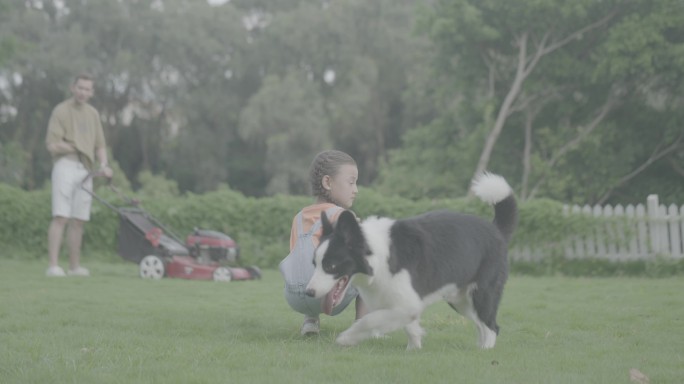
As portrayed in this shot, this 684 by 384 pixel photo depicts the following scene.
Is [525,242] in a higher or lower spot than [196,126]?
lower

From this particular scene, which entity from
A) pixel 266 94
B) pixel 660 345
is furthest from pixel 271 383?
pixel 266 94

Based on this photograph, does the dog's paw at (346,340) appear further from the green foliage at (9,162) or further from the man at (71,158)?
the green foliage at (9,162)

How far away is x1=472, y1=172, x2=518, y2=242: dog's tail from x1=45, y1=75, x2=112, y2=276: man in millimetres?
5422

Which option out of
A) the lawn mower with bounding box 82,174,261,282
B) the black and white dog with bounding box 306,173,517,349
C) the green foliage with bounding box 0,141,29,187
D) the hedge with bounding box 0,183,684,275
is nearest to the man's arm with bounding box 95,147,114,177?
the lawn mower with bounding box 82,174,261,282

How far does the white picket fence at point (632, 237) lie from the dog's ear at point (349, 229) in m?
8.17

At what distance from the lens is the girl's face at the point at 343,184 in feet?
18.1

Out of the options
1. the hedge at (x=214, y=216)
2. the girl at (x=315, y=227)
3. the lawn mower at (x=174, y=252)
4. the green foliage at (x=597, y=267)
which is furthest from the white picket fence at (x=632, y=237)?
the girl at (x=315, y=227)

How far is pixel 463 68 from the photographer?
2466 centimetres

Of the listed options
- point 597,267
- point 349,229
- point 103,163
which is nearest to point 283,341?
point 349,229

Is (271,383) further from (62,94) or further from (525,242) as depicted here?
(62,94)

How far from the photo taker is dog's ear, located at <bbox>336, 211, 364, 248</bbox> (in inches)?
177

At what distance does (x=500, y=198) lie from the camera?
5.50m

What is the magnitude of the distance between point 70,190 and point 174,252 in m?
1.48

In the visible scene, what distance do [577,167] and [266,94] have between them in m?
18.2
